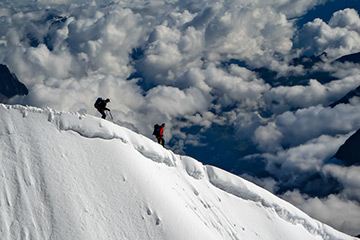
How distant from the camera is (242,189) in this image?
93.2 feet

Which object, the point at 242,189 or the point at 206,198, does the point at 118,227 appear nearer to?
the point at 206,198

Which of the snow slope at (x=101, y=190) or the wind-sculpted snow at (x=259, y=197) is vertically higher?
the snow slope at (x=101, y=190)

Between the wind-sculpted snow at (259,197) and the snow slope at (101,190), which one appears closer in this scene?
the snow slope at (101,190)

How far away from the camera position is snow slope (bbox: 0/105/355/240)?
1730cm

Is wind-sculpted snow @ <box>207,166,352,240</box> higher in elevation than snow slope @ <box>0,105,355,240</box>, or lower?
lower

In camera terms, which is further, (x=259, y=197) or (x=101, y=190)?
(x=259, y=197)

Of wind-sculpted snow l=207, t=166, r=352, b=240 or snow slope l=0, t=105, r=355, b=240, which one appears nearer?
snow slope l=0, t=105, r=355, b=240

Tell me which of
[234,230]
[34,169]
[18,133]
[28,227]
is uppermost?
[18,133]

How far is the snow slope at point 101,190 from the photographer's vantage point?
17297 millimetres

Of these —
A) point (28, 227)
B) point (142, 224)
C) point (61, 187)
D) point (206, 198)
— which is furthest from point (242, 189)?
point (28, 227)

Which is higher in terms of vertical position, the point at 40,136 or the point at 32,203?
the point at 40,136

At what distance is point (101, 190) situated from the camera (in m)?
19.7

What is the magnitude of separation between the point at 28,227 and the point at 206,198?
13.3 meters

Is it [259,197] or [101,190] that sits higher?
[101,190]
